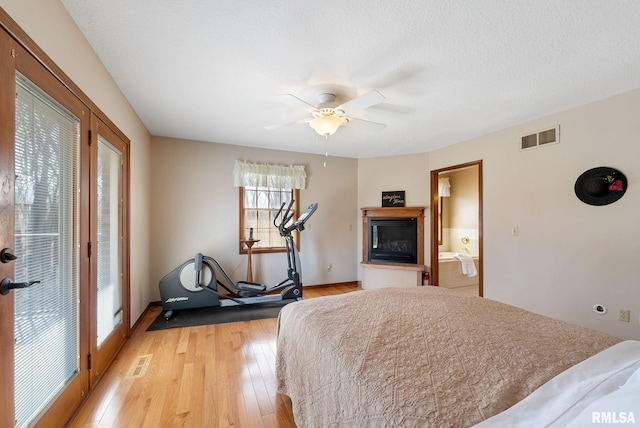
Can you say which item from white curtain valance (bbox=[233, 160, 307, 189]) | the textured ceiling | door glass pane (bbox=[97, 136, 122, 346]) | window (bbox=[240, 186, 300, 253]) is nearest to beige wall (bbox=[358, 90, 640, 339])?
the textured ceiling

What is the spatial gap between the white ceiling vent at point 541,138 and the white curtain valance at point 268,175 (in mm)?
3057

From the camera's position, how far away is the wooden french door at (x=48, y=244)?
1055mm

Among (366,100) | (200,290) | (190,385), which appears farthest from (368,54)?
(200,290)

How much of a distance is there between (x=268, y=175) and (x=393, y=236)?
8.04 feet

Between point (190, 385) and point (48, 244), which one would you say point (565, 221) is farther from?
point (48, 244)

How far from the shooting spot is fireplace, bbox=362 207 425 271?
170 inches

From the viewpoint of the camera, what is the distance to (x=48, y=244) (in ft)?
4.47

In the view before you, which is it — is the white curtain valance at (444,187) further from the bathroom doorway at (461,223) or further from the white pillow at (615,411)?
the white pillow at (615,411)

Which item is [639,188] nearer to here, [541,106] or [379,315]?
[541,106]

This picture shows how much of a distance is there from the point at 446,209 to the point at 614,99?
139 inches

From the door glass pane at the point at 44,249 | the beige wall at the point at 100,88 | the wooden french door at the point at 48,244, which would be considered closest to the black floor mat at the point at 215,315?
the beige wall at the point at 100,88

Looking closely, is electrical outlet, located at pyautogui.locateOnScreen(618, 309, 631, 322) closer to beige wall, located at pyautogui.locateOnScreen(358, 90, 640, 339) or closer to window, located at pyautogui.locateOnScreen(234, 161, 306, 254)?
beige wall, located at pyautogui.locateOnScreen(358, 90, 640, 339)

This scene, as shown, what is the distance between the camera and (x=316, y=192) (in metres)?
4.52

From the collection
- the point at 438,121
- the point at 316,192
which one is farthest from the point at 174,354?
the point at 438,121
